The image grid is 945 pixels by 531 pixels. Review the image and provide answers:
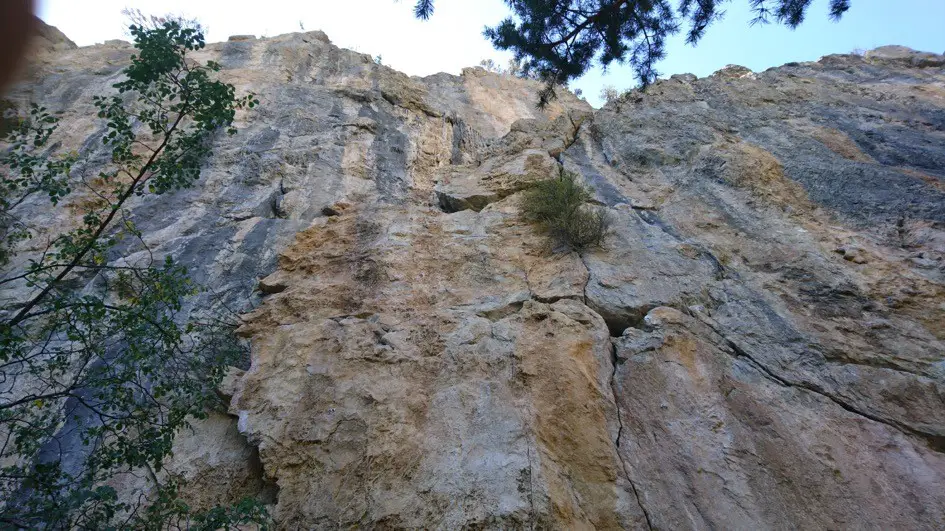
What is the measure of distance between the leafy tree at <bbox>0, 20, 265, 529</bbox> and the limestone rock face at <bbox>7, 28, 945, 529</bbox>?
1.61ft

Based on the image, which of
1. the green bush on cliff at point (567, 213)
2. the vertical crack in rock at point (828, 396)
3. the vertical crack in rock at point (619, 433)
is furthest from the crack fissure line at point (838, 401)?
the green bush on cliff at point (567, 213)

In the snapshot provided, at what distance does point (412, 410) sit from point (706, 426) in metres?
2.62

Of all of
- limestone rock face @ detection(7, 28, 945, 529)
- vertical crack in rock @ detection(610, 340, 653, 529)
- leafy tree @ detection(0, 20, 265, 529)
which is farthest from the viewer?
limestone rock face @ detection(7, 28, 945, 529)

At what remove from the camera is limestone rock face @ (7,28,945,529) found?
399cm

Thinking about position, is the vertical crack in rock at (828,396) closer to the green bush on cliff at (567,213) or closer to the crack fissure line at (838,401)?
the crack fissure line at (838,401)

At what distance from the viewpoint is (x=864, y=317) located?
5133mm

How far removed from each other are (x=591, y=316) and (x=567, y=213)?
5.96ft

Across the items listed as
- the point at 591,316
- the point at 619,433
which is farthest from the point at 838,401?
the point at 591,316

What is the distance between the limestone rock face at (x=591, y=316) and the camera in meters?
3.99

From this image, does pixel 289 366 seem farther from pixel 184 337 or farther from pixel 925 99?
pixel 925 99

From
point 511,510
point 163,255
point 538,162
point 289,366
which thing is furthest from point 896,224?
point 163,255

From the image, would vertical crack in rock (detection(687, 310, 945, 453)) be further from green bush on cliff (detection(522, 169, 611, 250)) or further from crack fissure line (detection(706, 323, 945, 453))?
green bush on cliff (detection(522, 169, 611, 250))

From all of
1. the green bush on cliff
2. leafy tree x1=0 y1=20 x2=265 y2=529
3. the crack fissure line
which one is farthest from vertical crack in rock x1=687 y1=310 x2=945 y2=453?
leafy tree x1=0 y1=20 x2=265 y2=529

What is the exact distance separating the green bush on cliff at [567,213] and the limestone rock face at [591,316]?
0.70ft
